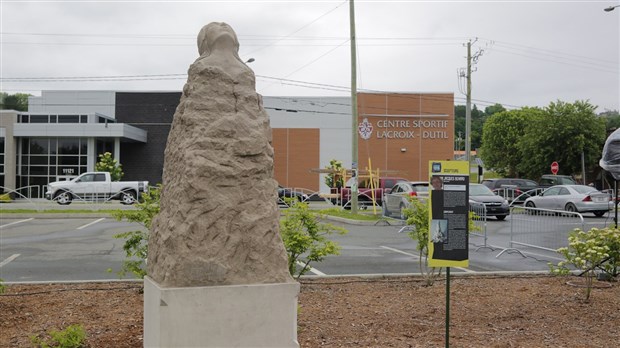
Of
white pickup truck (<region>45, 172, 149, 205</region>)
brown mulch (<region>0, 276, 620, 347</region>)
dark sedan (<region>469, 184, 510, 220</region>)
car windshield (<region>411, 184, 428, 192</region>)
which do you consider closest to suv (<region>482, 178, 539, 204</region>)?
dark sedan (<region>469, 184, 510, 220</region>)

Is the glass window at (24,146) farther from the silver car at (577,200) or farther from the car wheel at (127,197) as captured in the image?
the silver car at (577,200)

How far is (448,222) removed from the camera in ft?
17.5

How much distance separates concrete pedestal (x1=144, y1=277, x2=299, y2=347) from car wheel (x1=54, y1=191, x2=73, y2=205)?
28.6m

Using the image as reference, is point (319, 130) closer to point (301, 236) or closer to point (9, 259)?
point (9, 259)

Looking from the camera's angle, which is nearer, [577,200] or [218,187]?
[218,187]

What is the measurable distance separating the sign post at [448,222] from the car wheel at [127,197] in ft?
87.6

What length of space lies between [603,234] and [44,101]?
159 feet


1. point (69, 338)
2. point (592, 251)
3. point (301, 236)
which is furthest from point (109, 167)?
point (592, 251)

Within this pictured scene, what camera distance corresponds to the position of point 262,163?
4.39 meters

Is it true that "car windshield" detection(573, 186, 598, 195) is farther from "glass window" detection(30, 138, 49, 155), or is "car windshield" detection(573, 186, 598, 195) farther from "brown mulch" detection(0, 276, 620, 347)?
"glass window" detection(30, 138, 49, 155)

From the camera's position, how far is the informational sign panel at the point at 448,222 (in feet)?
17.4

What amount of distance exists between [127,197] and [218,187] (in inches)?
1116

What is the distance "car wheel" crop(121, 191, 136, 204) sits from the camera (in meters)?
30.2

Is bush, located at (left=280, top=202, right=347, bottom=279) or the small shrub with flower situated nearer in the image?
the small shrub with flower
